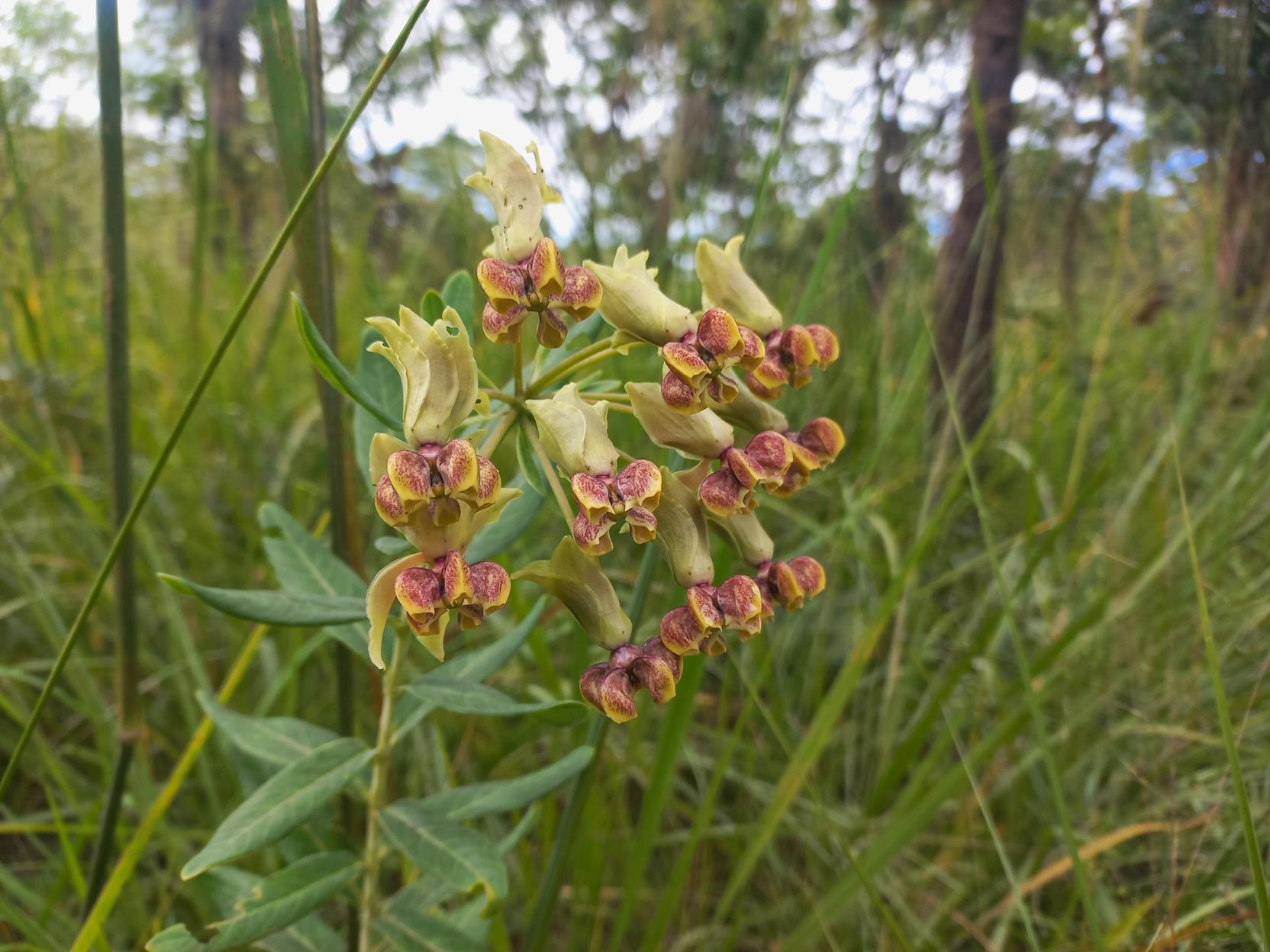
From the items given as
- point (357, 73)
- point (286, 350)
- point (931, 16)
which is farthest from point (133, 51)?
point (931, 16)

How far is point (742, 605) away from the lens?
1.02 m

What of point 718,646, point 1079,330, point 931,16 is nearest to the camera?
point 718,646

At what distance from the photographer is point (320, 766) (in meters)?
1.23

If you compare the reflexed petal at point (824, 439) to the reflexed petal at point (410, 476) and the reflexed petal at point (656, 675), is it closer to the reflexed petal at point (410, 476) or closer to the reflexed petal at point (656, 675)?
the reflexed petal at point (656, 675)

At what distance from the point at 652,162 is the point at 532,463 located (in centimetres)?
629

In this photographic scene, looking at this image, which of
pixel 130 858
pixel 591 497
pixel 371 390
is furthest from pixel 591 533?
pixel 130 858

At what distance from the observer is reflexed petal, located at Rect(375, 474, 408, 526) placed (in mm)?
919

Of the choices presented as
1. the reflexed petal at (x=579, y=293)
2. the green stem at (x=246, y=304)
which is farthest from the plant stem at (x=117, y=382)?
the reflexed petal at (x=579, y=293)

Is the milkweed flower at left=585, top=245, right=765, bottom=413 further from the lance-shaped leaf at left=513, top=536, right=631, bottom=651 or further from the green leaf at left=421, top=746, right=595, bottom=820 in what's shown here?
the green leaf at left=421, top=746, right=595, bottom=820

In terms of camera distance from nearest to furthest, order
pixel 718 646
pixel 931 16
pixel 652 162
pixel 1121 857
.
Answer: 1. pixel 718 646
2. pixel 1121 857
3. pixel 931 16
4. pixel 652 162

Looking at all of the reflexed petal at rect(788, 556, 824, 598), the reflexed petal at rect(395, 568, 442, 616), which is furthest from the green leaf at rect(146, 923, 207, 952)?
the reflexed petal at rect(788, 556, 824, 598)

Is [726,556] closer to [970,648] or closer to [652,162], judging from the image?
[970,648]

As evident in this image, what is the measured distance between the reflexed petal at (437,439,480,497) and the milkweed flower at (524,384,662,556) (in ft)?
0.37

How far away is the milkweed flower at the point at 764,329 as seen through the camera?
112 cm
